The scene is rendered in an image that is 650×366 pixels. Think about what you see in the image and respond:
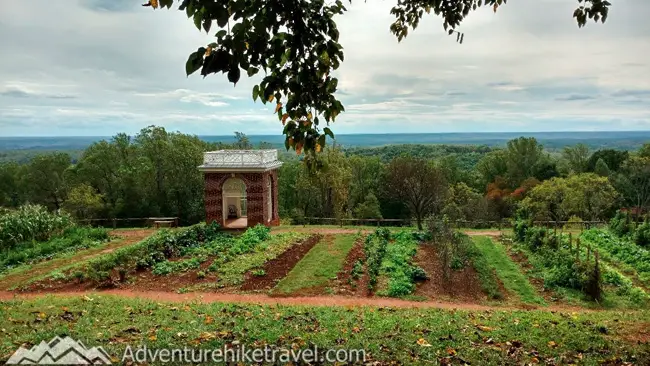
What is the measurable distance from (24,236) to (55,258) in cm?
302

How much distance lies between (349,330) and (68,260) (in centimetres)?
1187

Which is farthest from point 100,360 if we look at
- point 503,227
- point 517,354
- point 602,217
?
point 602,217

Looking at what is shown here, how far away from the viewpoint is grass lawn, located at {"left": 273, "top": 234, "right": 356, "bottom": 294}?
39.6 ft

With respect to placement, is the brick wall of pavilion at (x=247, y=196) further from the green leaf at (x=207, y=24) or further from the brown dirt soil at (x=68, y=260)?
the green leaf at (x=207, y=24)

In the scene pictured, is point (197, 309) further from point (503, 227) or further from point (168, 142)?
point (168, 142)

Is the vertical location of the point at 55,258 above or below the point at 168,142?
below

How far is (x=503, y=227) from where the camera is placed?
23.2 meters

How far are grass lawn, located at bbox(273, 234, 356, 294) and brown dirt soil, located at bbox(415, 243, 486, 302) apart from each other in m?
2.58

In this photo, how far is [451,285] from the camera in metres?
12.1

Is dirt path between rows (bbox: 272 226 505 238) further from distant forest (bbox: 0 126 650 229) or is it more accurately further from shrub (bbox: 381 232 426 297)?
distant forest (bbox: 0 126 650 229)

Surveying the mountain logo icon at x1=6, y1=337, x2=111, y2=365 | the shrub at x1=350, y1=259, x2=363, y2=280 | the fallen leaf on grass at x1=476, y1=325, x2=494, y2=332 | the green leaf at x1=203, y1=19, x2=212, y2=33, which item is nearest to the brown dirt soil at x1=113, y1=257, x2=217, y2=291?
the shrub at x1=350, y1=259, x2=363, y2=280

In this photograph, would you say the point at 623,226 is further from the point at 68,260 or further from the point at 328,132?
the point at 68,260

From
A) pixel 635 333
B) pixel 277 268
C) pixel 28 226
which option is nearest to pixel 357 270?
pixel 277 268

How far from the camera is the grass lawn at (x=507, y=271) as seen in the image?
11.3 meters
